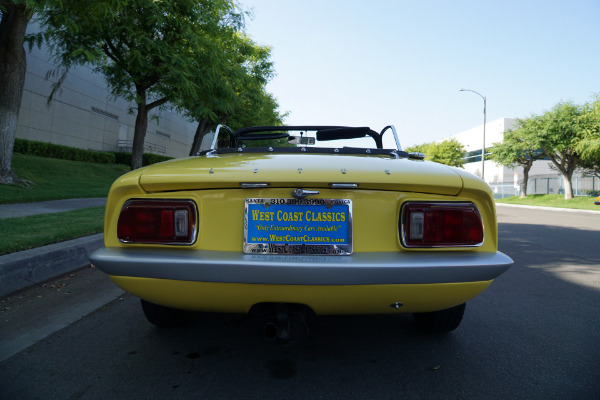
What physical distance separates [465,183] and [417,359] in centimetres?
102

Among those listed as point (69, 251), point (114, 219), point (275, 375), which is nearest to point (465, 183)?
point (275, 375)

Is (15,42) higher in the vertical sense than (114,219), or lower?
higher

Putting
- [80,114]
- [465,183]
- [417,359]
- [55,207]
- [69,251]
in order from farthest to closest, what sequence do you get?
1. [80,114]
2. [55,207]
3. [69,251]
4. [417,359]
5. [465,183]

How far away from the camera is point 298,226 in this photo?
5.86ft

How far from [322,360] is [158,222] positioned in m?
1.14

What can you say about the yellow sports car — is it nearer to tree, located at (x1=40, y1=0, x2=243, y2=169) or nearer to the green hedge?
tree, located at (x1=40, y1=0, x2=243, y2=169)

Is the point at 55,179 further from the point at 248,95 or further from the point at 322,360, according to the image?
the point at 322,360

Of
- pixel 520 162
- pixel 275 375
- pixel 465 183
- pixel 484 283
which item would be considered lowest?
pixel 275 375

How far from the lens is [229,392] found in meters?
1.79

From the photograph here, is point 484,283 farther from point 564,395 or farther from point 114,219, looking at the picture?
point 114,219

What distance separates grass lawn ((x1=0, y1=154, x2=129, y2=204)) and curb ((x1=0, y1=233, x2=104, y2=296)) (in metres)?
4.93

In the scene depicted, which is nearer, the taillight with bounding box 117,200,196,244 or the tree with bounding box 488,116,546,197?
the taillight with bounding box 117,200,196,244

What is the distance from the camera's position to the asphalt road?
1826 mm

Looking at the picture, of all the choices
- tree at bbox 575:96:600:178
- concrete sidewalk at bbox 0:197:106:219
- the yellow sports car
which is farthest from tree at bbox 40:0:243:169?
tree at bbox 575:96:600:178
